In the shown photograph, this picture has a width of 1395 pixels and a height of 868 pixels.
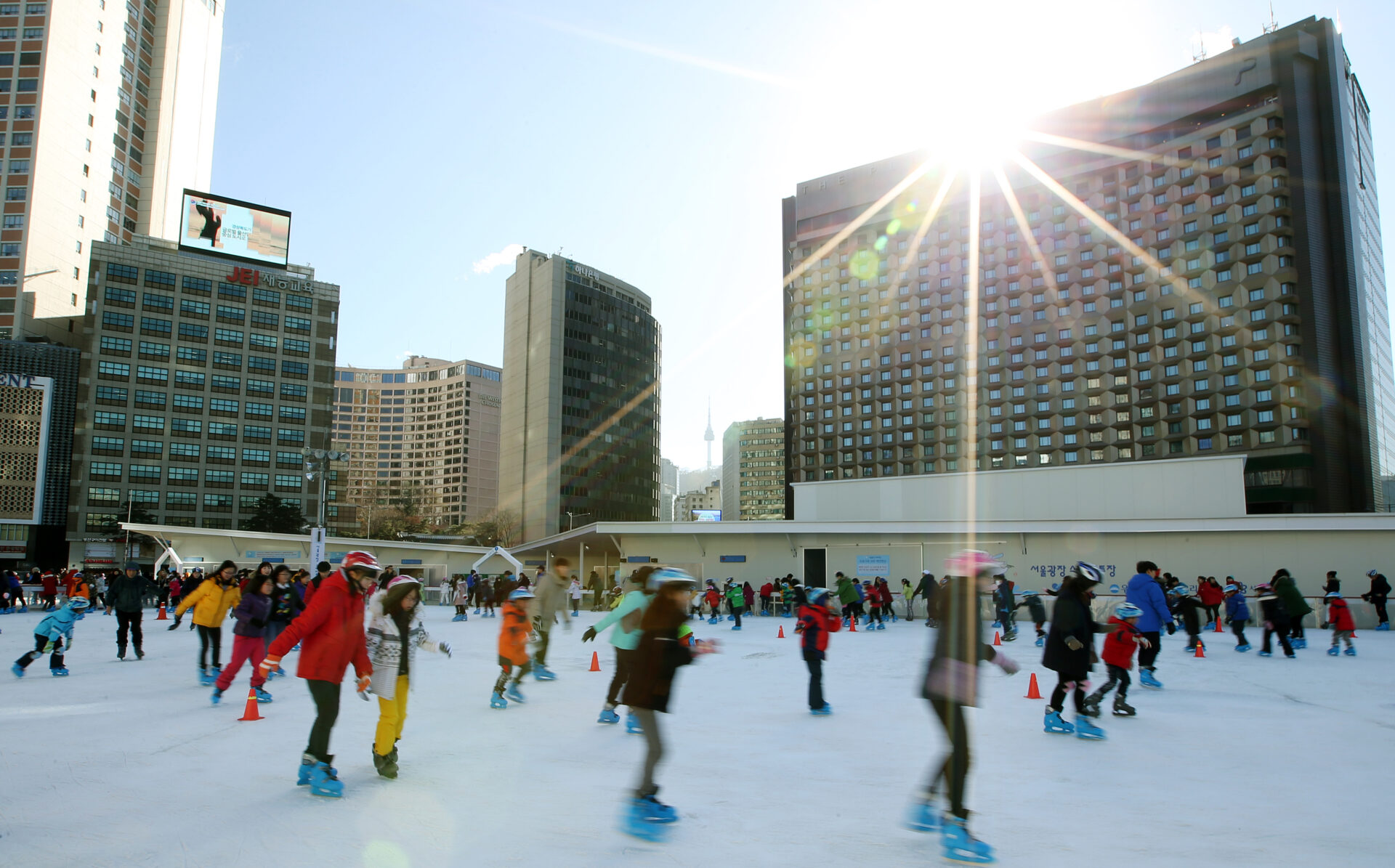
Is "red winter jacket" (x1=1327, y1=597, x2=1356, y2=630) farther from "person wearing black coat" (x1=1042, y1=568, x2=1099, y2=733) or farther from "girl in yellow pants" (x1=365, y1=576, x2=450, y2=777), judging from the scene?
"girl in yellow pants" (x1=365, y1=576, x2=450, y2=777)

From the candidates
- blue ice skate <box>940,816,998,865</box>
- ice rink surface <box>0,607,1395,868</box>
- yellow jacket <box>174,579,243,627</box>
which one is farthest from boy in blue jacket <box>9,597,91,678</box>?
blue ice skate <box>940,816,998,865</box>

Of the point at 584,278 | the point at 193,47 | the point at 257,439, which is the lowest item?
the point at 257,439

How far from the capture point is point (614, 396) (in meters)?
122

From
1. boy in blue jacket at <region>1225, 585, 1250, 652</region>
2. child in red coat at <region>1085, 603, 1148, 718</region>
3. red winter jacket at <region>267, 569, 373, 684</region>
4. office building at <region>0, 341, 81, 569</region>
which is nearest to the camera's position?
red winter jacket at <region>267, 569, 373, 684</region>

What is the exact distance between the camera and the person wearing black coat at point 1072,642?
7.47m

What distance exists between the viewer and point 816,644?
Answer: 9.04 meters

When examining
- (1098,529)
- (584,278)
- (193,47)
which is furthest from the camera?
(584,278)

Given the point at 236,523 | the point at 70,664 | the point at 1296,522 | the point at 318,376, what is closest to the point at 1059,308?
the point at 1296,522

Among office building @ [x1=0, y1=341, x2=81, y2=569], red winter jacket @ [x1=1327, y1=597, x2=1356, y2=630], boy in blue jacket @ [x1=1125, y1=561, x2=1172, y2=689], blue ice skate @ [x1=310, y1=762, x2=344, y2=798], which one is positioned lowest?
blue ice skate @ [x1=310, y1=762, x2=344, y2=798]

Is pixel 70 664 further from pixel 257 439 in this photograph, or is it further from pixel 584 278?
pixel 584 278

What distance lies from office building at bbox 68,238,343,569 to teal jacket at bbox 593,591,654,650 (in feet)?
265

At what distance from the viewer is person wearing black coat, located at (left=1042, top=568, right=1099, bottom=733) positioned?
7473mm

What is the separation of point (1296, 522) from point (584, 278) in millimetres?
103220

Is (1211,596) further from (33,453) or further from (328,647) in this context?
(33,453)
